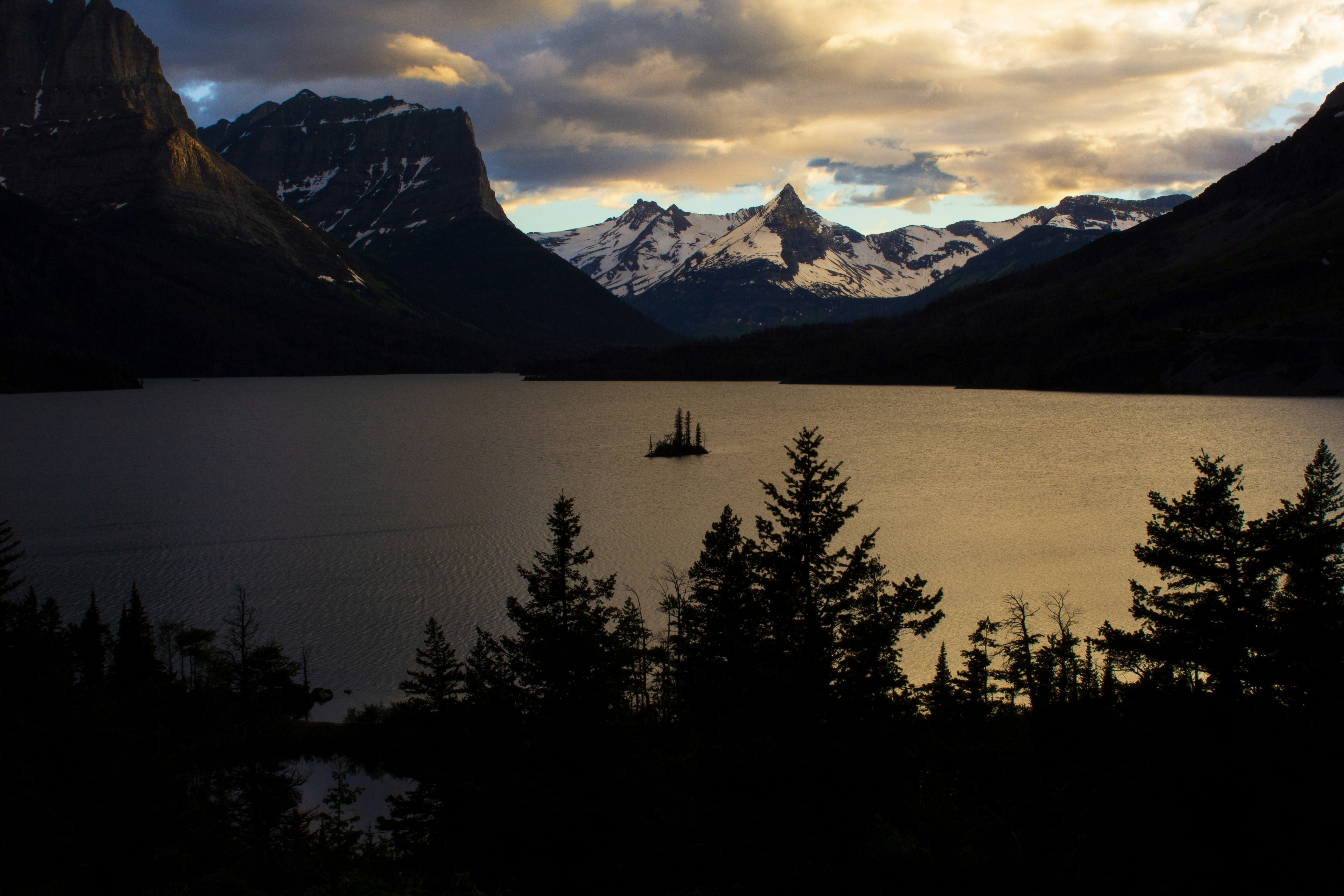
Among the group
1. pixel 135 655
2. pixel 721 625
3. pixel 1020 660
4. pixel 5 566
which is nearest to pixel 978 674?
pixel 1020 660

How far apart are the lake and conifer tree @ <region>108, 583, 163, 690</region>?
21.1ft

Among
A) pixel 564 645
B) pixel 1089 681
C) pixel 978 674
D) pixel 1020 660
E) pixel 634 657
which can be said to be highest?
pixel 564 645

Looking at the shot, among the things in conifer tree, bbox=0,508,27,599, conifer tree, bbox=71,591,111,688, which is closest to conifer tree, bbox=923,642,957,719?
conifer tree, bbox=71,591,111,688

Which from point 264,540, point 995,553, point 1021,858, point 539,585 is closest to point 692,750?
point 539,585

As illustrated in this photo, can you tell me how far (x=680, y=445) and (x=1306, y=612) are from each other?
303 feet

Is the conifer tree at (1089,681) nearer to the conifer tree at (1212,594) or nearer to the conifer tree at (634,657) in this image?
the conifer tree at (1212,594)

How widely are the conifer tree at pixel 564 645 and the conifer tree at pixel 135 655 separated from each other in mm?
19302

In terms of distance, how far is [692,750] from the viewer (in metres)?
21.8

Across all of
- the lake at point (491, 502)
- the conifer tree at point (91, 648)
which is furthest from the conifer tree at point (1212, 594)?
the conifer tree at point (91, 648)

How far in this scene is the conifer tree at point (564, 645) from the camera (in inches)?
727

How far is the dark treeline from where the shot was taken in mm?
13625

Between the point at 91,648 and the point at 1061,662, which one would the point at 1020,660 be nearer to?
the point at 1061,662

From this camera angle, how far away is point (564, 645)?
63.4 feet

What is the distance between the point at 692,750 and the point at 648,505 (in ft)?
168
